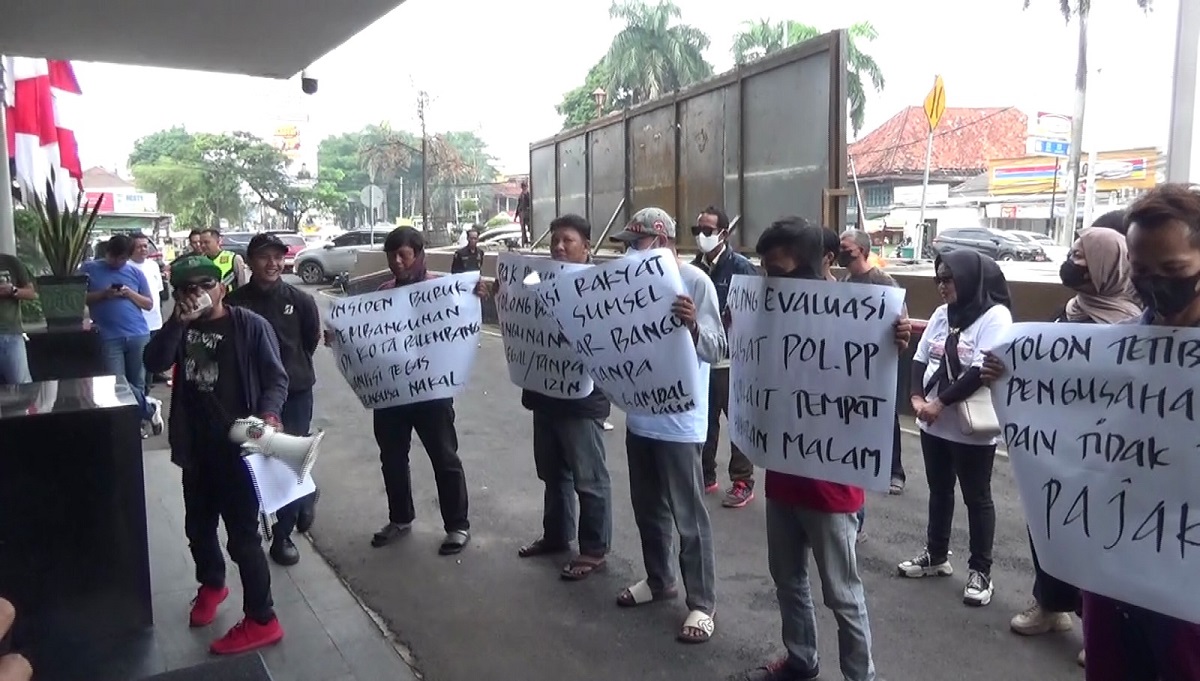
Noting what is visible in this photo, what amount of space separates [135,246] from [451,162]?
44110 mm

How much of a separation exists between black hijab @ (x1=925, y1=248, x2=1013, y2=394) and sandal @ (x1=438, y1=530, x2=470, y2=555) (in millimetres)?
2783

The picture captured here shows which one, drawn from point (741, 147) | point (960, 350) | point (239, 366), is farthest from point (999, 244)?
point (239, 366)

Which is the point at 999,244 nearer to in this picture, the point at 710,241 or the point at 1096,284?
the point at 710,241

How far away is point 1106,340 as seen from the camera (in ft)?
Result: 7.59

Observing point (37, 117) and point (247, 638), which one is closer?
point (247, 638)

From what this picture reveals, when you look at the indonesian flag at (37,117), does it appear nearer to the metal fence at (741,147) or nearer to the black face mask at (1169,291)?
the metal fence at (741,147)

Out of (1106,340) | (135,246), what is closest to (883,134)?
(135,246)

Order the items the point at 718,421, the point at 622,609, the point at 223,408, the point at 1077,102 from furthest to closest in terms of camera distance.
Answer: the point at 1077,102
the point at 718,421
the point at 622,609
the point at 223,408

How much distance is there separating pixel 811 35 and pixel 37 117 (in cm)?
3104

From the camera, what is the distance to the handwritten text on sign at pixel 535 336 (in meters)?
4.48

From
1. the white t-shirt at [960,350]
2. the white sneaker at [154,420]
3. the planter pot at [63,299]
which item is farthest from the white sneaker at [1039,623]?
the planter pot at [63,299]

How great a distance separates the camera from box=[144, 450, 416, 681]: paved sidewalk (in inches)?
148

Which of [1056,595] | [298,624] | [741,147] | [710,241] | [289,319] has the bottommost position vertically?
[298,624]

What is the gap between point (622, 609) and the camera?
4258mm
